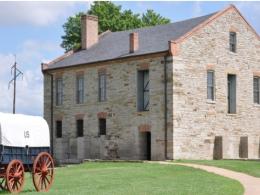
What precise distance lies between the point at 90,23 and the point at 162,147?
1445cm

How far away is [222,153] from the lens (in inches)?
1592

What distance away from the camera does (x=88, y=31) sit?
49031mm

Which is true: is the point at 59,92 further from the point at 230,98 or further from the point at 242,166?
the point at 242,166

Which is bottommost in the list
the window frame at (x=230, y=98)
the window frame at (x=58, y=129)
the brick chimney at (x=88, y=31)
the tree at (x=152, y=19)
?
the window frame at (x=58, y=129)

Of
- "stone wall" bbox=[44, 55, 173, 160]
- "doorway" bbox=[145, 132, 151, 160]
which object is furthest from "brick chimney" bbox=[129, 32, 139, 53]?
"doorway" bbox=[145, 132, 151, 160]

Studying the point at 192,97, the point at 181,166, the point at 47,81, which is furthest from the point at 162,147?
the point at 47,81

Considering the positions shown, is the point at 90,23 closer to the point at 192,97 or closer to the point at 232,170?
the point at 192,97

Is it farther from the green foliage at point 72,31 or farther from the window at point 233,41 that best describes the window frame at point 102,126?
the green foliage at point 72,31

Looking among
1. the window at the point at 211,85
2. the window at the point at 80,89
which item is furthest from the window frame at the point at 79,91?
the window at the point at 211,85

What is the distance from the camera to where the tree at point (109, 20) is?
59.2m

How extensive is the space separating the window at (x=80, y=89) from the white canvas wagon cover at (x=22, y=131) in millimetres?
23003

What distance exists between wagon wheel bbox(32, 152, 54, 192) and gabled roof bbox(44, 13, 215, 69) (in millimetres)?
18477

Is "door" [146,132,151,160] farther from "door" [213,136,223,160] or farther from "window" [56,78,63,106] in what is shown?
"window" [56,78,63,106]

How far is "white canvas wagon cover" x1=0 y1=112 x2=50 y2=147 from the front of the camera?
20.5 m
